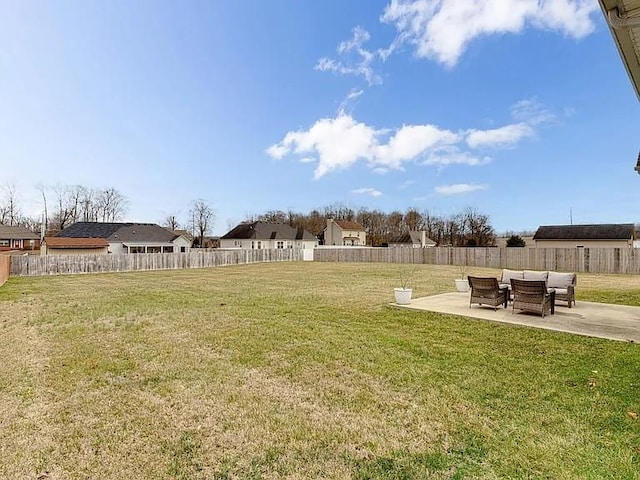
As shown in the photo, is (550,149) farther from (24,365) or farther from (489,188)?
(24,365)

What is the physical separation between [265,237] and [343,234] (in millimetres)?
12787

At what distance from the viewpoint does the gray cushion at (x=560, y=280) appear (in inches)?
367

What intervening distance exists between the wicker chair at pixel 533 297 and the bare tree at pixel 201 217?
55010 mm

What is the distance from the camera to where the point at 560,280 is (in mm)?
9453

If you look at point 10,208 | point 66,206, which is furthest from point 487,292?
point 10,208

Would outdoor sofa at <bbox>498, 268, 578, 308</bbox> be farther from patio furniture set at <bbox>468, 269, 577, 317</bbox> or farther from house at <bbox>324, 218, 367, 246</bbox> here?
house at <bbox>324, 218, 367, 246</bbox>

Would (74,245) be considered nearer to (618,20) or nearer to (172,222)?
(172,222)

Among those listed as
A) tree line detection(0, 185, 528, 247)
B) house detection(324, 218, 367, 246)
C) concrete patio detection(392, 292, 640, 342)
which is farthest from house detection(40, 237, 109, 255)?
concrete patio detection(392, 292, 640, 342)

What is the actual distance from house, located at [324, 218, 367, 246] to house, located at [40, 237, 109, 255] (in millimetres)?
29027

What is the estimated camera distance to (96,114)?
1619 cm

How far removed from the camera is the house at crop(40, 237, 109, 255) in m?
35.0

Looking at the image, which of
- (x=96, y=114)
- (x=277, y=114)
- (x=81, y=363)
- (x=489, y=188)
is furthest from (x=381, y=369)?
(x=489, y=188)

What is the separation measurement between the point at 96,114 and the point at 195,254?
14022 mm

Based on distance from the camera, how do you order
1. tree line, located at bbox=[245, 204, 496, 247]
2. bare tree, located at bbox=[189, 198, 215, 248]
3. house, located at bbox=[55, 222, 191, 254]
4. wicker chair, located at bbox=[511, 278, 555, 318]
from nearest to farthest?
wicker chair, located at bbox=[511, 278, 555, 318] → house, located at bbox=[55, 222, 191, 254] → tree line, located at bbox=[245, 204, 496, 247] → bare tree, located at bbox=[189, 198, 215, 248]
